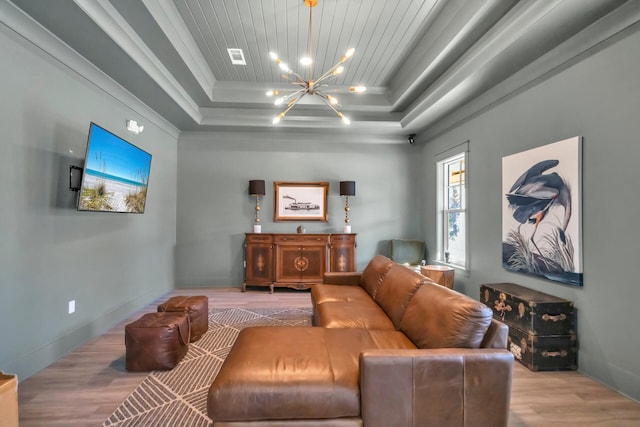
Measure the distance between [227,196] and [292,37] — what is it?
299 cm

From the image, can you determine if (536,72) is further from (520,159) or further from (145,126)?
(145,126)

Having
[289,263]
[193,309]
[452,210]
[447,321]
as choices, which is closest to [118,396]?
[193,309]

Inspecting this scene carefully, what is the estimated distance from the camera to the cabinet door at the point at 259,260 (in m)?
5.04

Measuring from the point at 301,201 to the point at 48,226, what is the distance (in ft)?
11.8

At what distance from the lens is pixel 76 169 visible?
278 centimetres

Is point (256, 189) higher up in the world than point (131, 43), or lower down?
lower down

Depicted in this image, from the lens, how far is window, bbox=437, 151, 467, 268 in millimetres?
4531

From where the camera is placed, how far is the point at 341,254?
5102 millimetres

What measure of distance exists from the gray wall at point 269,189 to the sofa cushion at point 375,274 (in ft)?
6.85

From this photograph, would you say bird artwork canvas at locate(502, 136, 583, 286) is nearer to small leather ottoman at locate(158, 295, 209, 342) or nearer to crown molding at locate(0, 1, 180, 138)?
small leather ottoman at locate(158, 295, 209, 342)

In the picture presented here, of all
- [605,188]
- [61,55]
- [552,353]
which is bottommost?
[552,353]

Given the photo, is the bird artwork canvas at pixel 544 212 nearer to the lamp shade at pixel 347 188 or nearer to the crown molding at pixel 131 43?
the lamp shade at pixel 347 188

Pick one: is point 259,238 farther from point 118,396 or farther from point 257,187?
point 118,396


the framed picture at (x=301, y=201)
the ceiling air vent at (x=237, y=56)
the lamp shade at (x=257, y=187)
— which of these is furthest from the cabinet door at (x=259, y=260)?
the ceiling air vent at (x=237, y=56)
